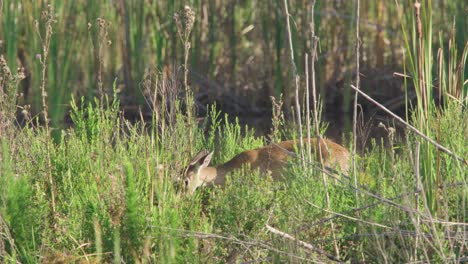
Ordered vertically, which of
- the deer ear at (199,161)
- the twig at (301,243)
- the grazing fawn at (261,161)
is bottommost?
the grazing fawn at (261,161)

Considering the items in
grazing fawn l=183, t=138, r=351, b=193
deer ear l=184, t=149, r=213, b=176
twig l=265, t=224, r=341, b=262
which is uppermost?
twig l=265, t=224, r=341, b=262

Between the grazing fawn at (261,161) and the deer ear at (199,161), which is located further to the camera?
the grazing fawn at (261,161)

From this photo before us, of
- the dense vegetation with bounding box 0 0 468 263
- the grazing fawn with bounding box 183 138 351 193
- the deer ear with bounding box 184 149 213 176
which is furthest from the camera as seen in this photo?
the grazing fawn with bounding box 183 138 351 193

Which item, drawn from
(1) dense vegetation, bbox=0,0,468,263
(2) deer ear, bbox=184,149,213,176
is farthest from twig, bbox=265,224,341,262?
(2) deer ear, bbox=184,149,213,176

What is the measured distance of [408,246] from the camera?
347 centimetres

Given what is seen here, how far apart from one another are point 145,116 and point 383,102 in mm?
1916

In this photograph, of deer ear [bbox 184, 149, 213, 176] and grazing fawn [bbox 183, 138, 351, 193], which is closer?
deer ear [bbox 184, 149, 213, 176]

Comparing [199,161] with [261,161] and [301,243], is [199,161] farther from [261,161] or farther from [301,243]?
[301,243]

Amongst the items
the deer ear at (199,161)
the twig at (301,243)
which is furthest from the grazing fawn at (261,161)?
the twig at (301,243)

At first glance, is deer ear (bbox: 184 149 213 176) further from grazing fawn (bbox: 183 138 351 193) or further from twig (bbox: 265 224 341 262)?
twig (bbox: 265 224 341 262)

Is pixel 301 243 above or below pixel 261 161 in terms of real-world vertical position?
above

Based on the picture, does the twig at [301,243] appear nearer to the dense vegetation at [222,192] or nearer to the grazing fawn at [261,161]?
the dense vegetation at [222,192]

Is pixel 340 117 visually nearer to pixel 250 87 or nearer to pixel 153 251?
pixel 250 87

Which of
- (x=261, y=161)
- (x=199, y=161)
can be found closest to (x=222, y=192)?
(x=199, y=161)
